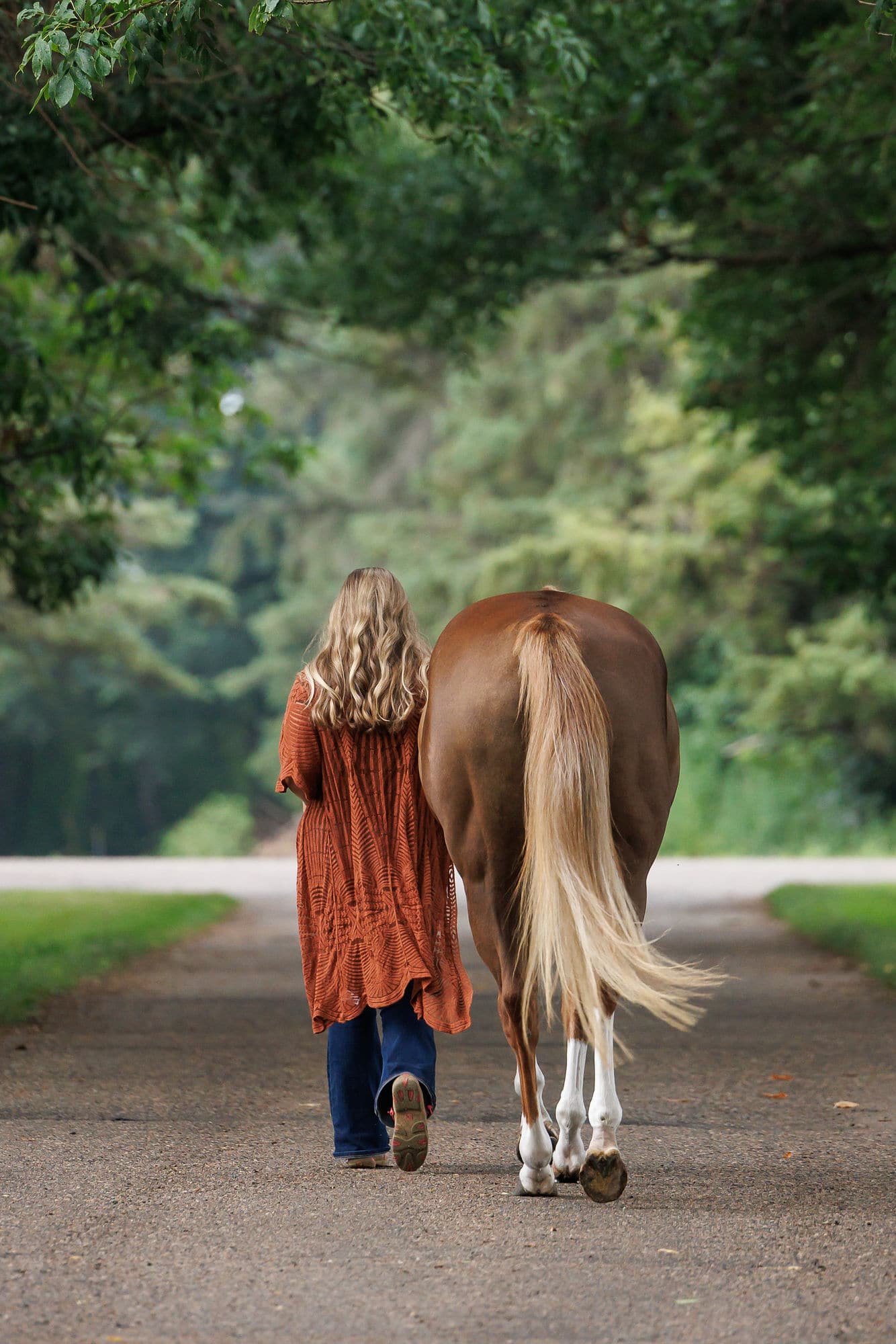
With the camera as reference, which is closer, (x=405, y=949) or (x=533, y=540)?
(x=405, y=949)

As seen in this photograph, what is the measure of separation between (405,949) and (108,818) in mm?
43426

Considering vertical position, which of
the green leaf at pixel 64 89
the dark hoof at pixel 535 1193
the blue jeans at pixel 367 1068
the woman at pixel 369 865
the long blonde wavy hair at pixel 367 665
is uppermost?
the green leaf at pixel 64 89

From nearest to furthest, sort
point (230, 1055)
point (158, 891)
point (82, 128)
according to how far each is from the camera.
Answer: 1. point (230, 1055)
2. point (82, 128)
3. point (158, 891)

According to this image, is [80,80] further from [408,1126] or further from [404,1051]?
[408,1126]

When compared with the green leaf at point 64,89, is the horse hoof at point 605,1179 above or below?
below

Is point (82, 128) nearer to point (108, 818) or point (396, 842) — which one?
point (396, 842)

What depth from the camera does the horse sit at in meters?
4.26

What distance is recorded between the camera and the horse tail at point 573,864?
4223mm

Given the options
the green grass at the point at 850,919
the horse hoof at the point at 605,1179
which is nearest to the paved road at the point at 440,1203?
the horse hoof at the point at 605,1179

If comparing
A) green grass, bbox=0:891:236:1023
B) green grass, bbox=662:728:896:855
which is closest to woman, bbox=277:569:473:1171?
green grass, bbox=0:891:236:1023

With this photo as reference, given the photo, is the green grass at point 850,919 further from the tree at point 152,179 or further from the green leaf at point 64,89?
the green leaf at point 64,89

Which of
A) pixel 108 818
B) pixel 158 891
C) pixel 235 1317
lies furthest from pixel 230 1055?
pixel 108 818

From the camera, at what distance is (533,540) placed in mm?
29656

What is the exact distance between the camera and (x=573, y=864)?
431 centimetres
